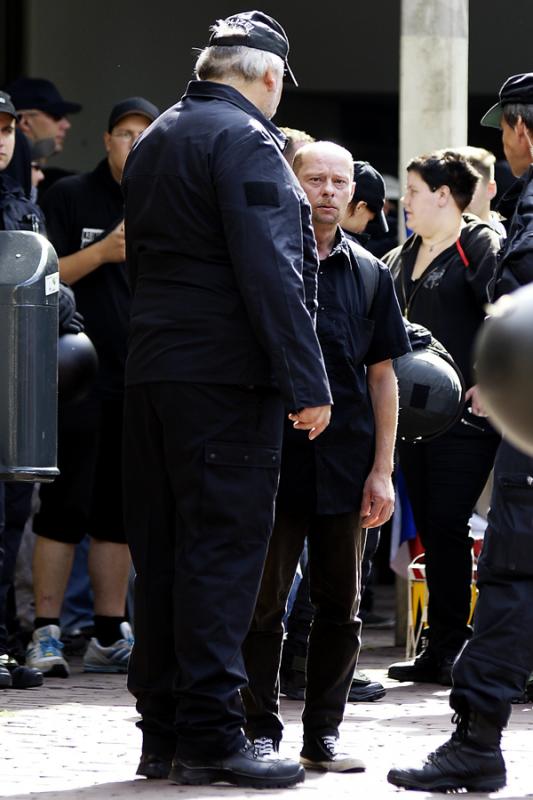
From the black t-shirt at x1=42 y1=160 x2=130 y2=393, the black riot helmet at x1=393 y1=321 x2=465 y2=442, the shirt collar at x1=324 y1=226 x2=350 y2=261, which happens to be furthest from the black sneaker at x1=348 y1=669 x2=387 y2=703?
the shirt collar at x1=324 y1=226 x2=350 y2=261

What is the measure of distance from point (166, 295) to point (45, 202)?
3.07 meters

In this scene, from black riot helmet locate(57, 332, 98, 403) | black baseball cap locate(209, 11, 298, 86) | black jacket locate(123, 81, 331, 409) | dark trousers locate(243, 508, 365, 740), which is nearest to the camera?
black jacket locate(123, 81, 331, 409)

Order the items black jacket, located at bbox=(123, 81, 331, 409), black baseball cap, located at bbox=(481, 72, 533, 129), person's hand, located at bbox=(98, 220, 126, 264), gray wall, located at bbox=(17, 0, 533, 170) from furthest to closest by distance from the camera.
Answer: gray wall, located at bbox=(17, 0, 533, 170)
person's hand, located at bbox=(98, 220, 126, 264)
black baseball cap, located at bbox=(481, 72, 533, 129)
black jacket, located at bbox=(123, 81, 331, 409)

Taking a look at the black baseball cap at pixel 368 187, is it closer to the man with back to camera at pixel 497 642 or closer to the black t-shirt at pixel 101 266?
the black t-shirt at pixel 101 266

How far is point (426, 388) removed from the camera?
6.13 m

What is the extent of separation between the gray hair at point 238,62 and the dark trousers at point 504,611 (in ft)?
4.04

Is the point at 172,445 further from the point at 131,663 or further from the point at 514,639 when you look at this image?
the point at 514,639

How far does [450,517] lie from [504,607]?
246 cm

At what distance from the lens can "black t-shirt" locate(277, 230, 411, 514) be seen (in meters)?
4.91

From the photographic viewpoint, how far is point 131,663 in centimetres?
470

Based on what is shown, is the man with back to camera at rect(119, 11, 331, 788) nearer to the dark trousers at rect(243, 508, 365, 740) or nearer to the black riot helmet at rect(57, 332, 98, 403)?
the dark trousers at rect(243, 508, 365, 740)

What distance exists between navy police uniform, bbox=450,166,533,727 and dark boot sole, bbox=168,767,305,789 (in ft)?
1.81

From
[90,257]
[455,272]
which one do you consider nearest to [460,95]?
[455,272]

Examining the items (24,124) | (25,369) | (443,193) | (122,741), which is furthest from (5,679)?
(24,124)
